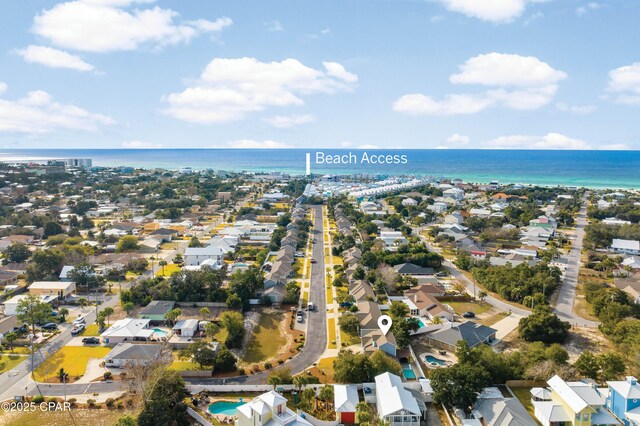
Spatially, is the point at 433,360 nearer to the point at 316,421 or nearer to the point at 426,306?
the point at 426,306

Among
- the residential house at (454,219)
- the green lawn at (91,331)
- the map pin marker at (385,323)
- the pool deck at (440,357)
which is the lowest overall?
the green lawn at (91,331)

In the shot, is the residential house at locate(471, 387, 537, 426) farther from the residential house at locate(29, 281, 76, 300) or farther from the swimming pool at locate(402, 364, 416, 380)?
the residential house at locate(29, 281, 76, 300)

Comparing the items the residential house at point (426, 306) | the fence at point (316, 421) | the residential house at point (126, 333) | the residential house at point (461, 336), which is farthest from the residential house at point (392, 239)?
the fence at point (316, 421)

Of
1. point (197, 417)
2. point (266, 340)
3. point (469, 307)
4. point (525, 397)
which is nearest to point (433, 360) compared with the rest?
point (525, 397)

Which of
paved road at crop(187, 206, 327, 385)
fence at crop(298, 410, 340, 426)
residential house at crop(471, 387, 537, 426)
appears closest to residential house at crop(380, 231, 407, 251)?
paved road at crop(187, 206, 327, 385)

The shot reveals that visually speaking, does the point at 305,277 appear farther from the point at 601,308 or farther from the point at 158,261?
the point at 601,308

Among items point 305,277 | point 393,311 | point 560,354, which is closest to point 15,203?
point 305,277

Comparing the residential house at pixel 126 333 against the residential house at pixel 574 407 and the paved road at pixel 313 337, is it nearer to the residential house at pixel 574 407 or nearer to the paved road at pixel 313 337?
the paved road at pixel 313 337

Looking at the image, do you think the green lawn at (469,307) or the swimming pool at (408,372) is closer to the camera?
the swimming pool at (408,372)
